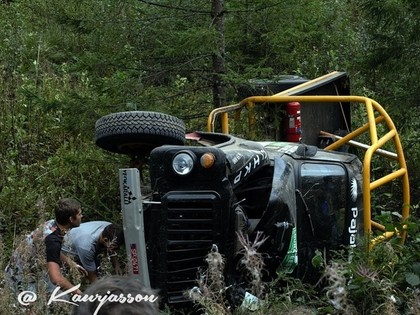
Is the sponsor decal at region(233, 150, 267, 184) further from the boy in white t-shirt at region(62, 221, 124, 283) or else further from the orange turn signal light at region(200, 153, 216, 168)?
the boy in white t-shirt at region(62, 221, 124, 283)

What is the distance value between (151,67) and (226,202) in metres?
3.70

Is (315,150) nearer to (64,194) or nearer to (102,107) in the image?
(102,107)

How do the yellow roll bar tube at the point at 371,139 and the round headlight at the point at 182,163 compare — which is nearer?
the round headlight at the point at 182,163

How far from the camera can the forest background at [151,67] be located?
29.5 ft

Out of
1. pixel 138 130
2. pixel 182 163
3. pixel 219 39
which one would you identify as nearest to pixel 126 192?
pixel 182 163

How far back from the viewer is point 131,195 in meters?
5.82

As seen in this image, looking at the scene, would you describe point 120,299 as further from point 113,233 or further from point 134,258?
point 113,233

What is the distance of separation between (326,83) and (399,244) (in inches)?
154

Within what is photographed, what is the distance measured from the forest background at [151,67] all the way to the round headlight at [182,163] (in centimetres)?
274

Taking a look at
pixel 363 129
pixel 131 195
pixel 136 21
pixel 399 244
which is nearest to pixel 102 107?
pixel 136 21

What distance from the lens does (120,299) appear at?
8.73 ft

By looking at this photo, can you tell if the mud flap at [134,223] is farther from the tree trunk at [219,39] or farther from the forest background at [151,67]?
the tree trunk at [219,39]

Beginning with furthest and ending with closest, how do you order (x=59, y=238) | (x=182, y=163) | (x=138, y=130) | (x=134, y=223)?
(x=138, y=130)
(x=59, y=238)
(x=182, y=163)
(x=134, y=223)

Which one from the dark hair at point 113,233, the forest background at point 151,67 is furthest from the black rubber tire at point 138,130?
the forest background at point 151,67
